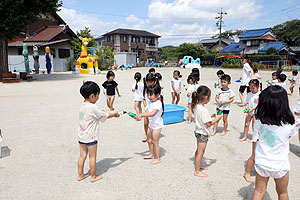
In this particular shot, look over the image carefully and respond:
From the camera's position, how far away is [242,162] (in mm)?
3982

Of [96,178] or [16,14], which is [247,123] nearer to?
[96,178]

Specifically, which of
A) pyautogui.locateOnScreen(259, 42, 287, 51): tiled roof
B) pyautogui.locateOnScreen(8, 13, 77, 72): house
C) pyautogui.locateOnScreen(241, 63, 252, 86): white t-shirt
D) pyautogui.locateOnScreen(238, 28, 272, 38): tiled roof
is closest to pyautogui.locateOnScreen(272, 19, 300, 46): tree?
pyautogui.locateOnScreen(238, 28, 272, 38): tiled roof

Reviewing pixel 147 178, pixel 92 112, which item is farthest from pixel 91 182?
pixel 92 112

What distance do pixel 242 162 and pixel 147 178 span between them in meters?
1.73

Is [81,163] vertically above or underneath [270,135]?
underneath

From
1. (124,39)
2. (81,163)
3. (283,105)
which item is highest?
(124,39)

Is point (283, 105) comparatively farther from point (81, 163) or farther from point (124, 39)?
point (124, 39)

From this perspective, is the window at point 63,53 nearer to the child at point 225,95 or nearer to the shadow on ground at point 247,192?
the child at point 225,95

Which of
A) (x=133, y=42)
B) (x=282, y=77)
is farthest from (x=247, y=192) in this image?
(x=133, y=42)

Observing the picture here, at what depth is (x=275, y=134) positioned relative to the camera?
2301 mm

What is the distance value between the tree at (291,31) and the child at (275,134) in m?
58.2

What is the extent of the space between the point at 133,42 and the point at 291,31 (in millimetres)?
35368

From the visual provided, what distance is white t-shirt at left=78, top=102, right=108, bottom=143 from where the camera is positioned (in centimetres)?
313

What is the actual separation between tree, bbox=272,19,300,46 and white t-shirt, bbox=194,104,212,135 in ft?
189
